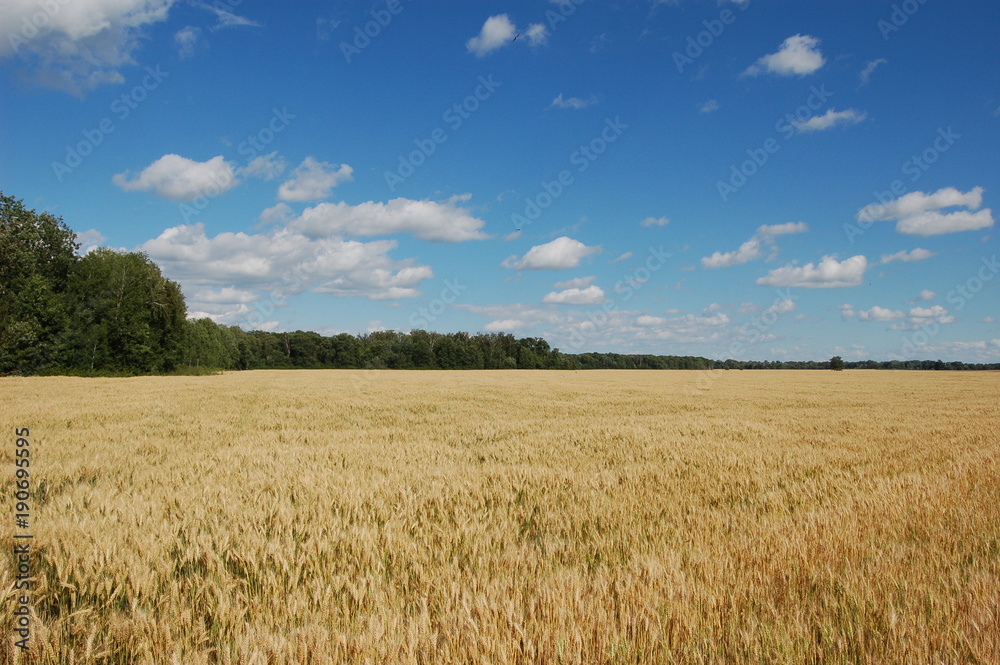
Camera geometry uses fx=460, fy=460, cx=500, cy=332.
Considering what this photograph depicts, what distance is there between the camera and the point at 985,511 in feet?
16.0

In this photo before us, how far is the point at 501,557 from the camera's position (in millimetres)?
3408

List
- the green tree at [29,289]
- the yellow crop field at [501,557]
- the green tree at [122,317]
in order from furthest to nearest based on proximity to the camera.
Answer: the green tree at [122,317] → the green tree at [29,289] → the yellow crop field at [501,557]

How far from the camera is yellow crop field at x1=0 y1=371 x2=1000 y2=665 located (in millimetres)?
2225

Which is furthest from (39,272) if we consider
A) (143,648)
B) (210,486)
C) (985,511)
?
(985,511)

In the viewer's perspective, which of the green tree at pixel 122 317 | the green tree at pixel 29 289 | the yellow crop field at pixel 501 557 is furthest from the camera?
the green tree at pixel 122 317

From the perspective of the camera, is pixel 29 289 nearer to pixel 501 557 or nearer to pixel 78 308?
pixel 78 308

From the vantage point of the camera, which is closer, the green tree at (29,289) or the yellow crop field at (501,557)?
the yellow crop field at (501,557)

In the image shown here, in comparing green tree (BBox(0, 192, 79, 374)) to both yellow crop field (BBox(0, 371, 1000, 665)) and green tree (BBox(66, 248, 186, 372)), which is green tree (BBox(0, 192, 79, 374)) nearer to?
green tree (BBox(66, 248, 186, 372))

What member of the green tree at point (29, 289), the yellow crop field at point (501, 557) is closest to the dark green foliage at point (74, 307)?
the green tree at point (29, 289)

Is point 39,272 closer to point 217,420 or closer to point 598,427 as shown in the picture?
point 217,420

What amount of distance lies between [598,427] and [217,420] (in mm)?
10018

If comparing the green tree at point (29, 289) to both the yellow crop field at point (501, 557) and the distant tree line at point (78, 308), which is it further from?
the yellow crop field at point (501, 557)

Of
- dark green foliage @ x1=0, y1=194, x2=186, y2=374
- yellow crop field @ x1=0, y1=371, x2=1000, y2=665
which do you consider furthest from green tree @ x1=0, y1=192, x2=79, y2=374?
yellow crop field @ x1=0, y1=371, x2=1000, y2=665

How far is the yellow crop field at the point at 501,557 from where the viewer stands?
222 centimetres
